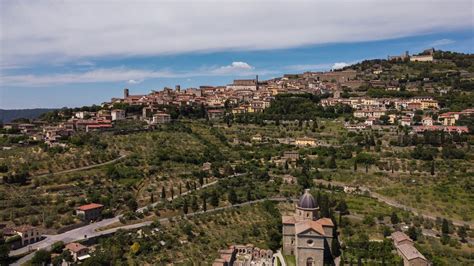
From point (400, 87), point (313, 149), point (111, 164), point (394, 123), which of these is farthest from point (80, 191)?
point (400, 87)

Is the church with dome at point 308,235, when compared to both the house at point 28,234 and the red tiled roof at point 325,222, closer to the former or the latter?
the red tiled roof at point 325,222

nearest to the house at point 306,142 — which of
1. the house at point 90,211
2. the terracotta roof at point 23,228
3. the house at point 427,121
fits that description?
the house at point 427,121

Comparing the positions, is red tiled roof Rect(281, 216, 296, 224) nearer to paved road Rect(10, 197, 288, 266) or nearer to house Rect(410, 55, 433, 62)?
paved road Rect(10, 197, 288, 266)

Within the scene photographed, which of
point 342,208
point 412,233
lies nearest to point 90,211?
point 342,208

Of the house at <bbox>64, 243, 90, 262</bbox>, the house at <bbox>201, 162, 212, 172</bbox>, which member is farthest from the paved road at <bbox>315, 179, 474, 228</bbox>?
the house at <bbox>64, 243, 90, 262</bbox>

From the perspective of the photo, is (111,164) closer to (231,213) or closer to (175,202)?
(175,202)

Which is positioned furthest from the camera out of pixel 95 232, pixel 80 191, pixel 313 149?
pixel 313 149

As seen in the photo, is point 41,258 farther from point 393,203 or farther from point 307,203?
point 393,203
